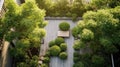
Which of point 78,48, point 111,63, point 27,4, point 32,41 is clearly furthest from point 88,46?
point 27,4

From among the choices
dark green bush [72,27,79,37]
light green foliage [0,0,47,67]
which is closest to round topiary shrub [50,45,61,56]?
dark green bush [72,27,79,37]

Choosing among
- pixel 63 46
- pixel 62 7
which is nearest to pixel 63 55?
pixel 63 46

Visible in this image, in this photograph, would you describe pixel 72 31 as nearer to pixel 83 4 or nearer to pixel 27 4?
pixel 83 4

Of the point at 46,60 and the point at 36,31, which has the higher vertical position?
the point at 36,31

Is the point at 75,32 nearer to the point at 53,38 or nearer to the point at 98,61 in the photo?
the point at 53,38

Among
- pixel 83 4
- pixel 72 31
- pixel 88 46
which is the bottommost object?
pixel 88 46

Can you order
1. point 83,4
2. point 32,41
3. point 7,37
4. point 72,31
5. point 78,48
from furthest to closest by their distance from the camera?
point 83,4 < point 72,31 < point 78,48 < point 32,41 < point 7,37

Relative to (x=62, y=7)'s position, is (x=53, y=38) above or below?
below

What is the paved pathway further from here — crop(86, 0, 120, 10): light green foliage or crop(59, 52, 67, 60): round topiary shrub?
crop(86, 0, 120, 10): light green foliage

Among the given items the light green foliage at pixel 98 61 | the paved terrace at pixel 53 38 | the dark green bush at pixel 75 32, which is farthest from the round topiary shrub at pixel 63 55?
the light green foliage at pixel 98 61

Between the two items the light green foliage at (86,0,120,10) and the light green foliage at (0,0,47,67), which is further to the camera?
the light green foliage at (86,0,120,10)

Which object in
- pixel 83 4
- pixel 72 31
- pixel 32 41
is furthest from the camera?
pixel 83 4
